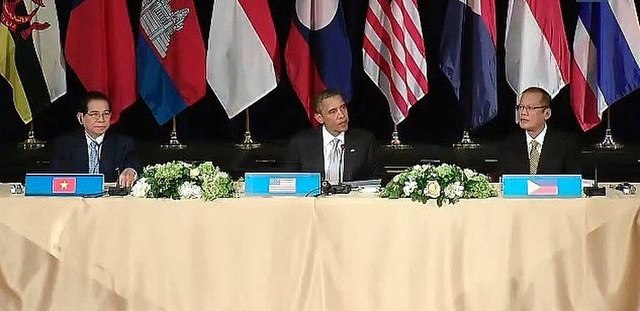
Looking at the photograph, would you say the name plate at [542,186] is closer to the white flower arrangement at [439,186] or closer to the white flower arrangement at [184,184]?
the white flower arrangement at [439,186]

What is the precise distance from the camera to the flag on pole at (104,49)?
6.13 metres

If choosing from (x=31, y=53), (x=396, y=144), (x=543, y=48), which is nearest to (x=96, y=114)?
(x=31, y=53)

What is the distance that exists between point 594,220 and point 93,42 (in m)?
3.87

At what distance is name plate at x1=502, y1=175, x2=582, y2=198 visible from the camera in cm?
378

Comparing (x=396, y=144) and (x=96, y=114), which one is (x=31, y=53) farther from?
(x=396, y=144)

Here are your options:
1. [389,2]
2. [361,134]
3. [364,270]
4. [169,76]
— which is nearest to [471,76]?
[389,2]

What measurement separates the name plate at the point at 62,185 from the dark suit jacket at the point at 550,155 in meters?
2.51

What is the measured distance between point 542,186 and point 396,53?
8.03 feet

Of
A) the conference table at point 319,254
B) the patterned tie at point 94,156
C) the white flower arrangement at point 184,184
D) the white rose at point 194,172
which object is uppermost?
the patterned tie at point 94,156

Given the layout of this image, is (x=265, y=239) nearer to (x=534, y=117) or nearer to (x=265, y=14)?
(x=534, y=117)

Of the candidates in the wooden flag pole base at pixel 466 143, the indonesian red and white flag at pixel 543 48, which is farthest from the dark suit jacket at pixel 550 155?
the wooden flag pole base at pixel 466 143

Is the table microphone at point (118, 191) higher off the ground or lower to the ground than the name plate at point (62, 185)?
lower

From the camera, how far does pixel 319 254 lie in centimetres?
379

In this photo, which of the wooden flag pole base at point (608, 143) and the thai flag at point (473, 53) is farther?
the wooden flag pole base at point (608, 143)
